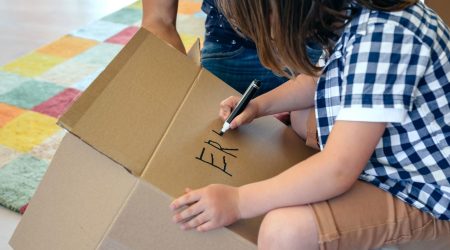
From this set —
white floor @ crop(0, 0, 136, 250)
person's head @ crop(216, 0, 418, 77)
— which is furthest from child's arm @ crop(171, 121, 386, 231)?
white floor @ crop(0, 0, 136, 250)

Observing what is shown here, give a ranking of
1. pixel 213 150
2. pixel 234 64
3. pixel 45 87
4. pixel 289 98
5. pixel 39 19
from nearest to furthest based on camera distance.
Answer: pixel 213 150, pixel 289 98, pixel 234 64, pixel 45 87, pixel 39 19

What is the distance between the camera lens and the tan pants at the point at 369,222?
613mm

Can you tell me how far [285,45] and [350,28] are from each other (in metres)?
0.09

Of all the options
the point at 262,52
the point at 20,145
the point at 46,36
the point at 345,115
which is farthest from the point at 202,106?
the point at 46,36

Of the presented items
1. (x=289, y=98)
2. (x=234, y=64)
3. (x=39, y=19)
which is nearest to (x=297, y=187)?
(x=289, y=98)

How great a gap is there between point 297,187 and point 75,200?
0.92ft

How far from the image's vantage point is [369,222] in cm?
63

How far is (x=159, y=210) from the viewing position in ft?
1.86

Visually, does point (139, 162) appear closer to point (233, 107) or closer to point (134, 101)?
point (134, 101)

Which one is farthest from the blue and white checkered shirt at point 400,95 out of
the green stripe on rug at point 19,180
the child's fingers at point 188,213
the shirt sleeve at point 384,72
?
the green stripe on rug at point 19,180

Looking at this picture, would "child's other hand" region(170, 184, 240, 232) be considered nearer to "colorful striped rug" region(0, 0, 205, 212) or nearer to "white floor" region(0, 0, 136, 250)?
"colorful striped rug" region(0, 0, 205, 212)

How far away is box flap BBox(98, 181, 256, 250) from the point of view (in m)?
0.56

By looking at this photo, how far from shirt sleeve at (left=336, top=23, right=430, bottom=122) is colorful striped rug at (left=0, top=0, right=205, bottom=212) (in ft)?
2.33

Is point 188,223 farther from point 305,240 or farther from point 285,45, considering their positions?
point 285,45
